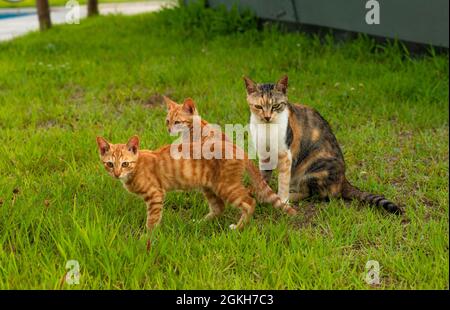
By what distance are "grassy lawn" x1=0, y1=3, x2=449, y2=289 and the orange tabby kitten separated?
0.23 meters

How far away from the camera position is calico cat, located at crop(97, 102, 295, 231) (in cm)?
416

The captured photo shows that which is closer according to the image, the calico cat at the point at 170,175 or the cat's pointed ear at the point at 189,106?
the calico cat at the point at 170,175

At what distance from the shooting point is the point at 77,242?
12.5 feet

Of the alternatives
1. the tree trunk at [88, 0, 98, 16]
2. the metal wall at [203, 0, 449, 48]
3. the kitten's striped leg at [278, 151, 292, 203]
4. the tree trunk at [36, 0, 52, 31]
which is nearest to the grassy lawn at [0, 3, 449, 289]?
the kitten's striped leg at [278, 151, 292, 203]

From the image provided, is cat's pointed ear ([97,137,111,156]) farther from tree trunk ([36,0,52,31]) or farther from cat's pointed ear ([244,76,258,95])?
tree trunk ([36,0,52,31])

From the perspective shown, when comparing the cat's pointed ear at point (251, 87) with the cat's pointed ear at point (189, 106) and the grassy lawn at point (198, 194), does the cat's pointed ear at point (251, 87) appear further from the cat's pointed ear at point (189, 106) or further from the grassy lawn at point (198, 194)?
the grassy lawn at point (198, 194)

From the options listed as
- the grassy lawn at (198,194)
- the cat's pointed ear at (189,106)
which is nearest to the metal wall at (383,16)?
the grassy lawn at (198,194)

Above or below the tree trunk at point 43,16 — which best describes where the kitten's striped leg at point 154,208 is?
below

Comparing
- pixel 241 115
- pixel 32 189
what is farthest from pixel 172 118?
pixel 241 115

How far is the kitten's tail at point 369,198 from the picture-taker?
4.48 meters

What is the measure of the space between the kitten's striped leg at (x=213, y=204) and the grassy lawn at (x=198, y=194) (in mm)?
73

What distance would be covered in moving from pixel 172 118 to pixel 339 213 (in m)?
1.66

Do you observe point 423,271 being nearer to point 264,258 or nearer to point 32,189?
point 264,258

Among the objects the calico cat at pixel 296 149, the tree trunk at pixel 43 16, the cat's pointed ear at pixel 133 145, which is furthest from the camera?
the tree trunk at pixel 43 16
